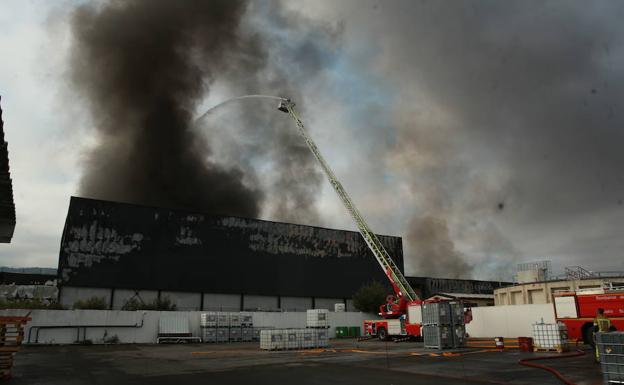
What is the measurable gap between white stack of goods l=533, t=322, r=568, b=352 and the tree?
29401 millimetres

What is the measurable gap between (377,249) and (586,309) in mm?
25074

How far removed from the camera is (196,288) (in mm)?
46188

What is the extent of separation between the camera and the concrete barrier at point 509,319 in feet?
98.8

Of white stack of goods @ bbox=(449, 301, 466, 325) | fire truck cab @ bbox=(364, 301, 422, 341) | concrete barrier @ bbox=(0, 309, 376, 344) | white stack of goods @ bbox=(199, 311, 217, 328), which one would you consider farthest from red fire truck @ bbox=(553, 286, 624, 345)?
concrete barrier @ bbox=(0, 309, 376, 344)

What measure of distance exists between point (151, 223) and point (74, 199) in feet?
24.5

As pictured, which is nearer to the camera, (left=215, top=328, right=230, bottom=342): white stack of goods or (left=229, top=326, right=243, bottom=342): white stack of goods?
(left=215, top=328, right=230, bottom=342): white stack of goods

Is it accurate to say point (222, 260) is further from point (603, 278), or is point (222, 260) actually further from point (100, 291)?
point (603, 278)

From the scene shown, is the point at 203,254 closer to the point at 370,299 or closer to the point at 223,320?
the point at 223,320

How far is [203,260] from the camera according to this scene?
155 feet

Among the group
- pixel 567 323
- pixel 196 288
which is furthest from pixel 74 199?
pixel 567 323

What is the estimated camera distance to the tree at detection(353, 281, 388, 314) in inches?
1932

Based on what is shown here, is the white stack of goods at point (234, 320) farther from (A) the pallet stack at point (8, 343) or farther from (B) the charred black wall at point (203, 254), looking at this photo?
(A) the pallet stack at point (8, 343)

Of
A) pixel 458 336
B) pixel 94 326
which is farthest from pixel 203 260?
pixel 458 336

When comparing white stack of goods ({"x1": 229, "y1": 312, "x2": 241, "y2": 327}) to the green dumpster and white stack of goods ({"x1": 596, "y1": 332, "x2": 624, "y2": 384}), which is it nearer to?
the green dumpster
